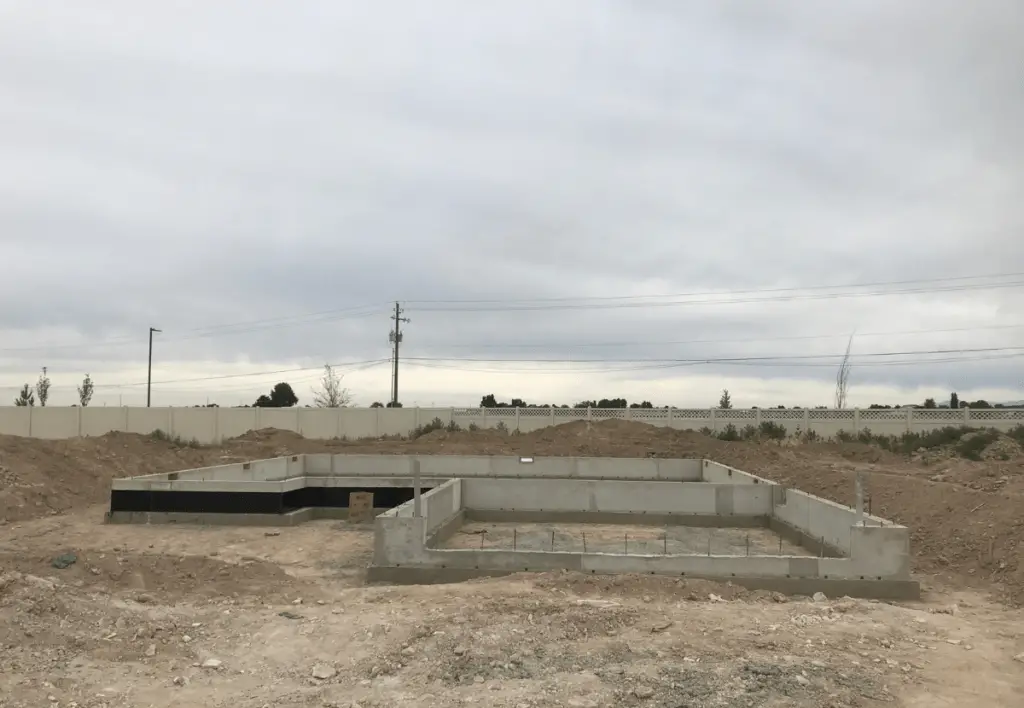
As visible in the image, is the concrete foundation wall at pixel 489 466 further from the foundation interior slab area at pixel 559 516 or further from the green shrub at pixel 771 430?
the green shrub at pixel 771 430

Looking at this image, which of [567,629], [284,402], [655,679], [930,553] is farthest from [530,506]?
Result: [284,402]

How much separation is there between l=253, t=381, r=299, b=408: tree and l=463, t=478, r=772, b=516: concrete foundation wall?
141 feet

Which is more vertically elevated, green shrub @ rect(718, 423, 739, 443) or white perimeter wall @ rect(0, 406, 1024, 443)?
white perimeter wall @ rect(0, 406, 1024, 443)

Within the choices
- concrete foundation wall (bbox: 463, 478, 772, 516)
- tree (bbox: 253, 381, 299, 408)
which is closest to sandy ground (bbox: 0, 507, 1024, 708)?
concrete foundation wall (bbox: 463, 478, 772, 516)

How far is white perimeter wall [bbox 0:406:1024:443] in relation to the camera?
29.2m

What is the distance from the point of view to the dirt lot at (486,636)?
5.69m

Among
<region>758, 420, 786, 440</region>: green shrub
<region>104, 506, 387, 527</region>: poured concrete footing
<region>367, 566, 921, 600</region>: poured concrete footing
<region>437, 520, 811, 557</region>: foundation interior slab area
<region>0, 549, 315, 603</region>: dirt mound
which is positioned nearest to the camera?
<region>0, 549, 315, 603</region>: dirt mound

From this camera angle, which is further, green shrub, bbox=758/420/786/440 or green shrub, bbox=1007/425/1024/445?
green shrub, bbox=758/420/786/440

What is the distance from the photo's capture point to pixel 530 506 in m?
14.4

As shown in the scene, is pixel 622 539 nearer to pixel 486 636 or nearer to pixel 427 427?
pixel 486 636

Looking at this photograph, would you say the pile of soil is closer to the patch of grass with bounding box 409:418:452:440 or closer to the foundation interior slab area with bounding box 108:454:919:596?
the patch of grass with bounding box 409:418:452:440

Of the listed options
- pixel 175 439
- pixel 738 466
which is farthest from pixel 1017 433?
pixel 175 439

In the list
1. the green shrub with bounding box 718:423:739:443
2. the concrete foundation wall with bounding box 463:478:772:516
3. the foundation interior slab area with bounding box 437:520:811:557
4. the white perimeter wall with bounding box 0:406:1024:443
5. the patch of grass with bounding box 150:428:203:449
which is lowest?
the foundation interior slab area with bounding box 437:520:811:557

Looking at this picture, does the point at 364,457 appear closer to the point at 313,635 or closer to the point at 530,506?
the point at 530,506
